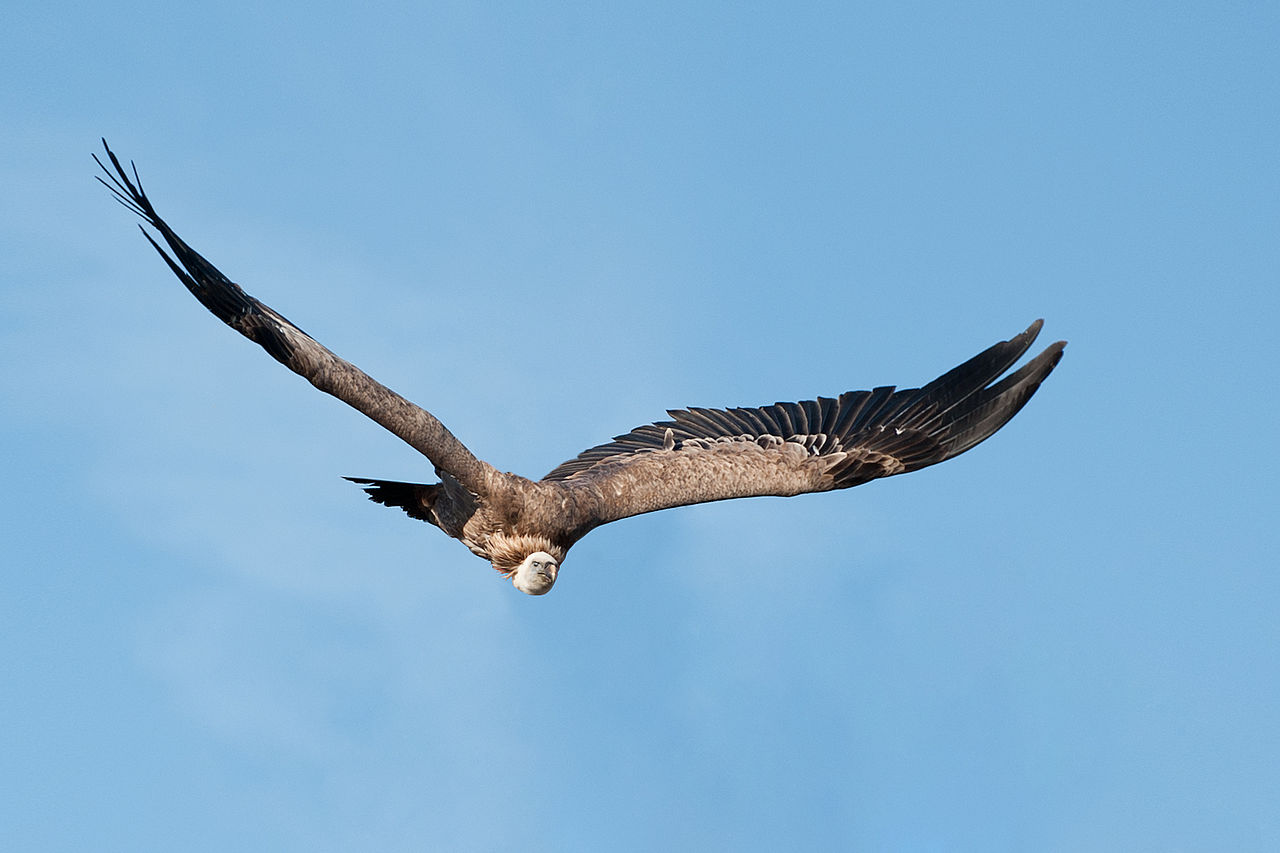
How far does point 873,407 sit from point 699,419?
1692mm

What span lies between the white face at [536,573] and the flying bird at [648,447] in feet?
0.04

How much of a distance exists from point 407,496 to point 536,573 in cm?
159

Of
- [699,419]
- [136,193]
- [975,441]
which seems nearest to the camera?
[136,193]

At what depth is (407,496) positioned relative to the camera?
1295cm

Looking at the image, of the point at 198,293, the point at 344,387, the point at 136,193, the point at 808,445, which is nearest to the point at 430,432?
the point at 344,387

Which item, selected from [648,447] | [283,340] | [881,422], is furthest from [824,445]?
[283,340]

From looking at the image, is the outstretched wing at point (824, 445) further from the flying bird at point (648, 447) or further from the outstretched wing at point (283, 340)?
the outstretched wing at point (283, 340)

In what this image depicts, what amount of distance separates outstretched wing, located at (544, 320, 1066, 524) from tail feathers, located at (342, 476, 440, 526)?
1167 millimetres

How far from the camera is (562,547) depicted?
40.4 ft

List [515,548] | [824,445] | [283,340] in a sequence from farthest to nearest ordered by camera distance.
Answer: [824,445] < [515,548] < [283,340]

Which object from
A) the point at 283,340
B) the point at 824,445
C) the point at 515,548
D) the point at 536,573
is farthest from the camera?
the point at 824,445

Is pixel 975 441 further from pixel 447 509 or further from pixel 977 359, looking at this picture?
pixel 447 509

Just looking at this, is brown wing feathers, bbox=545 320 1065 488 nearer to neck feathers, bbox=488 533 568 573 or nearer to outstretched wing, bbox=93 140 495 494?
neck feathers, bbox=488 533 568 573

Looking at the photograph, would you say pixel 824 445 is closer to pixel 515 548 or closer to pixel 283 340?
pixel 515 548
